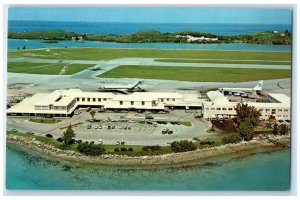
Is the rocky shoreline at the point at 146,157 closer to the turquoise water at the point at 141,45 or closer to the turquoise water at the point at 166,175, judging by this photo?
the turquoise water at the point at 166,175

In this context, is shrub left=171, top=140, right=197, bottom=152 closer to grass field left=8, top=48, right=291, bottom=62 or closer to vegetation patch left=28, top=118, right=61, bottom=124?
grass field left=8, top=48, right=291, bottom=62

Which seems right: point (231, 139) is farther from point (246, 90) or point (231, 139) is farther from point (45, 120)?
point (45, 120)

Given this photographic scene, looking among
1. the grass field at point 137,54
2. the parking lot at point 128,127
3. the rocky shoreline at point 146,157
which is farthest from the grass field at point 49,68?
the rocky shoreline at point 146,157

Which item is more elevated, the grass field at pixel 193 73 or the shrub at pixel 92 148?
the grass field at pixel 193 73

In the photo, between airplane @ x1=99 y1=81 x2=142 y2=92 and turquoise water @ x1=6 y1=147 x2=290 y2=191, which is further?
airplane @ x1=99 y1=81 x2=142 y2=92

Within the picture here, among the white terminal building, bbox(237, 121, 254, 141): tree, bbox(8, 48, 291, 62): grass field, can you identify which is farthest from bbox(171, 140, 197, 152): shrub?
bbox(8, 48, 291, 62): grass field

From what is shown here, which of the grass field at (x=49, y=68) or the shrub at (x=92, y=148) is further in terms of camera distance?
the grass field at (x=49, y=68)
